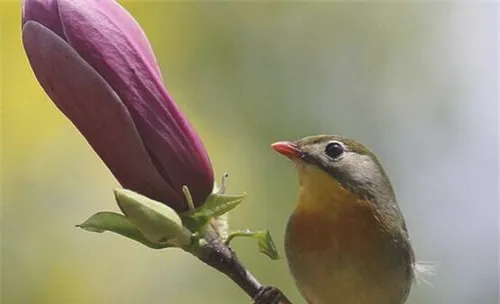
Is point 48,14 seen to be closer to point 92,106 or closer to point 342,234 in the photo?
point 92,106

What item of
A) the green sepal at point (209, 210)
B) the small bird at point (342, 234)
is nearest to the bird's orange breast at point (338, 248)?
the small bird at point (342, 234)

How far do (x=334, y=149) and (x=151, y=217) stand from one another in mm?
173

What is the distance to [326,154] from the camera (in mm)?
407

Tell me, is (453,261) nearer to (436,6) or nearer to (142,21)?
(436,6)

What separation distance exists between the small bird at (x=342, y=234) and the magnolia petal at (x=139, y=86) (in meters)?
0.08

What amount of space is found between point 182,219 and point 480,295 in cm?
48

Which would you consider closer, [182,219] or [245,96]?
[182,219]

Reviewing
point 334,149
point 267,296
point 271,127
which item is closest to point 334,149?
point 334,149

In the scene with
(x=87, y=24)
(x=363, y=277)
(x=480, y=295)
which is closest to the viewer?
(x=87, y=24)

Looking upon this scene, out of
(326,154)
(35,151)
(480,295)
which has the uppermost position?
(326,154)

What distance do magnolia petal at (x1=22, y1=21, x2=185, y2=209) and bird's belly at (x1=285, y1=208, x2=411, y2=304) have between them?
130 mm

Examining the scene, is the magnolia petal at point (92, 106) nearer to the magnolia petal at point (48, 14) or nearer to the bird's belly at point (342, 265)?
the magnolia petal at point (48, 14)

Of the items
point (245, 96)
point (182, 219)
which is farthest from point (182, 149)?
point (245, 96)

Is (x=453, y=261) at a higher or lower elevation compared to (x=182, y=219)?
lower
